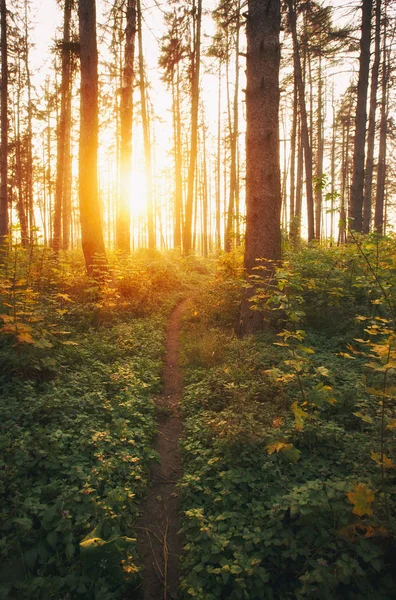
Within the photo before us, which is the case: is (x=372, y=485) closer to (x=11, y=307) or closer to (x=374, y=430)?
(x=374, y=430)

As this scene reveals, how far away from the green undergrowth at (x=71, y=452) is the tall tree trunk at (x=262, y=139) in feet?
10.2

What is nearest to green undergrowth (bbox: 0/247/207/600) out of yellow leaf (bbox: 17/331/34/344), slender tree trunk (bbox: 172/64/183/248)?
yellow leaf (bbox: 17/331/34/344)

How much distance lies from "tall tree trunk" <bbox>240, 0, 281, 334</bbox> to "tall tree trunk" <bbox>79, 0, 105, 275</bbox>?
4626 millimetres

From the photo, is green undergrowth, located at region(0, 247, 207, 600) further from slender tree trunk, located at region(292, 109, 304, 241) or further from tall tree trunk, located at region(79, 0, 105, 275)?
slender tree trunk, located at region(292, 109, 304, 241)

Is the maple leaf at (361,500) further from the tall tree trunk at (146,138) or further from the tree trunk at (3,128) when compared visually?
the tall tree trunk at (146,138)

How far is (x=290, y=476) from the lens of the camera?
3271mm

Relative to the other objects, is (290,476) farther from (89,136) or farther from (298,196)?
(298,196)

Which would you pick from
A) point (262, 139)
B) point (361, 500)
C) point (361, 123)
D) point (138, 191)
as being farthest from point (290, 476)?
point (138, 191)

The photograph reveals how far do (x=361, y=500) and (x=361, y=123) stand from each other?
12982mm

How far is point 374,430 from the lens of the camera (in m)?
3.60

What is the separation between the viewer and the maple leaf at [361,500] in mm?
2346

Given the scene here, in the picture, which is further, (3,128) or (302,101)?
(302,101)

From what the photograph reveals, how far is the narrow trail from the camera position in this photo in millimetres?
2645

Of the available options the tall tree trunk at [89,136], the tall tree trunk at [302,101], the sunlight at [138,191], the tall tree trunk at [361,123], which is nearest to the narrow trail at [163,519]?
the tall tree trunk at [89,136]
